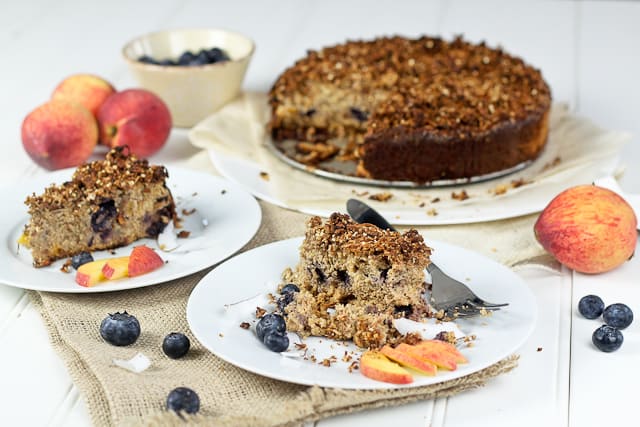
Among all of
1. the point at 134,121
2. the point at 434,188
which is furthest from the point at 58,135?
the point at 434,188

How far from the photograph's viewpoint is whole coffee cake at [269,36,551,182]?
14.9ft

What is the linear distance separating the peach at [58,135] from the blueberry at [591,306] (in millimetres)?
2576

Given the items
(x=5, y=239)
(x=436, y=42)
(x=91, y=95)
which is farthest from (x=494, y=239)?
(x=91, y=95)

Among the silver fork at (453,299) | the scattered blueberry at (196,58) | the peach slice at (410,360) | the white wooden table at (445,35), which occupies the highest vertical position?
the peach slice at (410,360)

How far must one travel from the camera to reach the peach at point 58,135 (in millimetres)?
4695

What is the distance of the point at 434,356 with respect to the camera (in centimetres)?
291

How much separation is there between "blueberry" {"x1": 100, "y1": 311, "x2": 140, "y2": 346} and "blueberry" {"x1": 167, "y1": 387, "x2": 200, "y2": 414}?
45cm

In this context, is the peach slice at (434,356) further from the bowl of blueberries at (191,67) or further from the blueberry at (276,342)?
the bowl of blueberries at (191,67)

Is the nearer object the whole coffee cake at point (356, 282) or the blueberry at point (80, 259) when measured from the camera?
the whole coffee cake at point (356, 282)

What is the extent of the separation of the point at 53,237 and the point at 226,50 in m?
2.25

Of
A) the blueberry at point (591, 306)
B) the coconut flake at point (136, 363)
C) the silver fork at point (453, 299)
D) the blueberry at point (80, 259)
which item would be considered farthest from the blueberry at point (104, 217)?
the blueberry at point (591, 306)

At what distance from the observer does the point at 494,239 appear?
4.08m

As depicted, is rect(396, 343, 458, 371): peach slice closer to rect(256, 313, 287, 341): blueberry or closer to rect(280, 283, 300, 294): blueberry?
rect(256, 313, 287, 341): blueberry

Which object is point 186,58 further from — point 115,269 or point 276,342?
point 276,342
